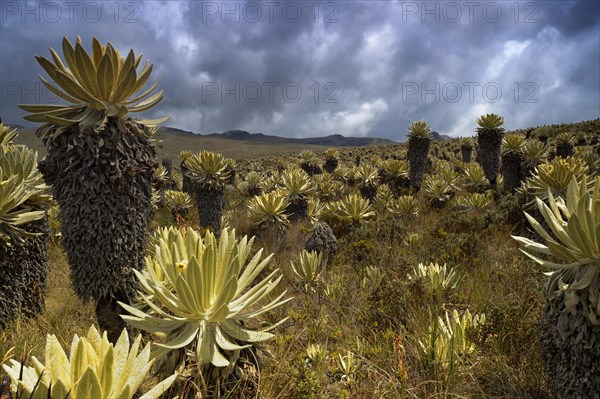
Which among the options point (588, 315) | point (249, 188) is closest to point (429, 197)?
point (249, 188)

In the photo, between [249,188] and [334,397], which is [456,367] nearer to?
[334,397]

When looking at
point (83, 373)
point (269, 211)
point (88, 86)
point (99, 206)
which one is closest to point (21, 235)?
point (99, 206)

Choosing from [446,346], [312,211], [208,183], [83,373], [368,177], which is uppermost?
[368,177]

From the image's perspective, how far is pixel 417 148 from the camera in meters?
10.5

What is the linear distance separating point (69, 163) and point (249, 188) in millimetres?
10567

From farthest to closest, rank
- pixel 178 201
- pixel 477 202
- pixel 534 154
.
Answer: pixel 178 201 → pixel 477 202 → pixel 534 154

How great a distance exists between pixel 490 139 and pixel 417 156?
6.60ft

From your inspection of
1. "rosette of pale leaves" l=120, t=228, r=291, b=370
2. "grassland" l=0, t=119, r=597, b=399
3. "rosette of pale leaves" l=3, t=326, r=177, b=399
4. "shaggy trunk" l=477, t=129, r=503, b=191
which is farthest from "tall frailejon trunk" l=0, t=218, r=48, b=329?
"shaggy trunk" l=477, t=129, r=503, b=191

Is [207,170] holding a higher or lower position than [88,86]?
lower

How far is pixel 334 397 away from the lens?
8.83 feet

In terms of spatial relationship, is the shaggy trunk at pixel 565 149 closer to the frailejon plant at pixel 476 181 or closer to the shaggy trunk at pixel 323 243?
the frailejon plant at pixel 476 181

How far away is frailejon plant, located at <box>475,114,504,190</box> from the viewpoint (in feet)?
29.8

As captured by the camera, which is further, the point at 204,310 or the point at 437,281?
the point at 437,281

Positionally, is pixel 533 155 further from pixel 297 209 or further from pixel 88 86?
pixel 88 86
